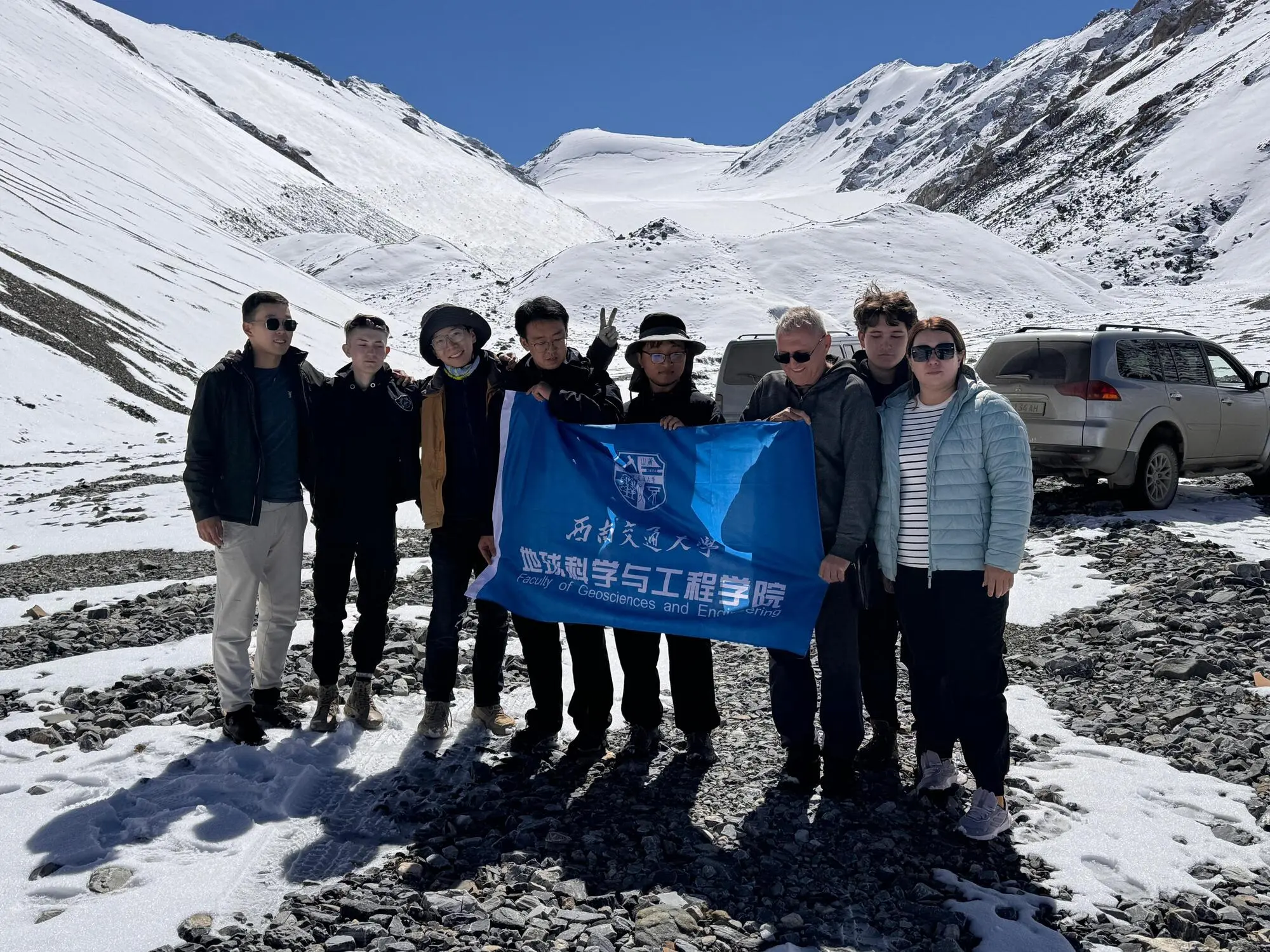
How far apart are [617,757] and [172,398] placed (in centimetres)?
3220

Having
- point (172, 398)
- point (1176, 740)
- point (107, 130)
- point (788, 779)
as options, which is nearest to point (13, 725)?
point (788, 779)

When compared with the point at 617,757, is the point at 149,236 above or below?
above

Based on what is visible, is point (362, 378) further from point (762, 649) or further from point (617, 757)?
point (762, 649)

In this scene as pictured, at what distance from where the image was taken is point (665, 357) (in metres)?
5.10

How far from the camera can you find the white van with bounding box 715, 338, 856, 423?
1558 cm

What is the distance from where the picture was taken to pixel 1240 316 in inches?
1972

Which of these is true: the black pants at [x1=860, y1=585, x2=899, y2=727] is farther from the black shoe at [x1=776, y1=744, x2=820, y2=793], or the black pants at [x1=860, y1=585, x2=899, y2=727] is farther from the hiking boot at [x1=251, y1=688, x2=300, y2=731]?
the hiking boot at [x1=251, y1=688, x2=300, y2=731]

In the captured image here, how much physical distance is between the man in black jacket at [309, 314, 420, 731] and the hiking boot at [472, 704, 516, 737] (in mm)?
633

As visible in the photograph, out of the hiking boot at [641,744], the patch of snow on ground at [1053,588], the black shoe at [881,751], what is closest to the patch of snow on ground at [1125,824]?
the black shoe at [881,751]

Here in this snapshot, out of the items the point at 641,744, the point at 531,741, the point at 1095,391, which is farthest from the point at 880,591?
the point at 1095,391

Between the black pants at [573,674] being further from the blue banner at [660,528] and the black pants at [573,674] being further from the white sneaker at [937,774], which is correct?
the white sneaker at [937,774]

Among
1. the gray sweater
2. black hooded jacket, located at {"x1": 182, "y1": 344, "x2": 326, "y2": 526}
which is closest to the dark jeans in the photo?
the gray sweater

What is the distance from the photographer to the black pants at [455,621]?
221 inches

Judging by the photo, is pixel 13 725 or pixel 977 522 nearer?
pixel 977 522
